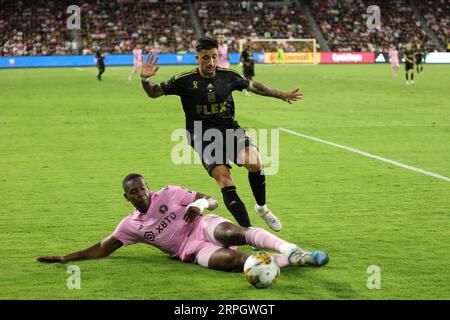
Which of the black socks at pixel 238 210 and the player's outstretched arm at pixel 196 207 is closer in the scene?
the player's outstretched arm at pixel 196 207

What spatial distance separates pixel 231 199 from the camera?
7934 millimetres

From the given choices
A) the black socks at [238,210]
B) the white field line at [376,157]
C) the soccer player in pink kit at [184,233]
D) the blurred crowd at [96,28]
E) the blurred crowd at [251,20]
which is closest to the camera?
the soccer player in pink kit at [184,233]

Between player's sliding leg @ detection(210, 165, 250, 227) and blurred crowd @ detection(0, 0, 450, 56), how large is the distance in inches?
2087

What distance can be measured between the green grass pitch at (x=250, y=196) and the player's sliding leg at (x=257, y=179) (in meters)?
0.31

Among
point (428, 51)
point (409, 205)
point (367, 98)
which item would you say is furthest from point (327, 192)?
point (428, 51)

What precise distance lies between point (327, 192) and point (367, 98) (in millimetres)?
17048

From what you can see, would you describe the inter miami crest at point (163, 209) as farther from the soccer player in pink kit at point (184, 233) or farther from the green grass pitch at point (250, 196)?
the green grass pitch at point (250, 196)

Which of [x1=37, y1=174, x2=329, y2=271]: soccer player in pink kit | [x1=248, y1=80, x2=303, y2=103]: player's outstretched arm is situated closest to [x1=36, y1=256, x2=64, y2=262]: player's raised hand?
[x1=37, y1=174, x2=329, y2=271]: soccer player in pink kit

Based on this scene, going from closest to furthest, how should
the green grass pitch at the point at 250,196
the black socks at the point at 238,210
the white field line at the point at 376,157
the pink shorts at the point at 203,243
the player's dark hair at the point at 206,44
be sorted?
the green grass pitch at the point at 250,196 → the pink shorts at the point at 203,243 → the black socks at the point at 238,210 → the player's dark hair at the point at 206,44 → the white field line at the point at 376,157

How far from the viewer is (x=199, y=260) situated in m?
7.04

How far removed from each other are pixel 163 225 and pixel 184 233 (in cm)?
22

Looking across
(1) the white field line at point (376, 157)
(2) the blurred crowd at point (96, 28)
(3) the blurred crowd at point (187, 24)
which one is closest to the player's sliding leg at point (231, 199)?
(1) the white field line at point (376, 157)

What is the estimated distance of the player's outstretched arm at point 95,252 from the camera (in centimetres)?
721

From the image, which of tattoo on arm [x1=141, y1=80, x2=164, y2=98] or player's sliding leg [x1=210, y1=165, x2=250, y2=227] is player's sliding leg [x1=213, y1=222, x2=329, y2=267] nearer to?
player's sliding leg [x1=210, y1=165, x2=250, y2=227]
